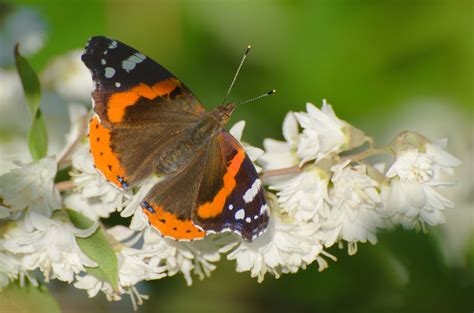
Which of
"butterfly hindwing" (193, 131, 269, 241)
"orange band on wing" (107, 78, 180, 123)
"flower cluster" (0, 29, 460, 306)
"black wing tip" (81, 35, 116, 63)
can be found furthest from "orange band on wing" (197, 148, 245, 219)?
"black wing tip" (81, 35, 116, 63)

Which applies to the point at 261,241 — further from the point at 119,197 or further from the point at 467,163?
the point at 467,163

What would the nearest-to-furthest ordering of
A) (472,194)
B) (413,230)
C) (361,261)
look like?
(413,230)
(472,194)
(361,261)

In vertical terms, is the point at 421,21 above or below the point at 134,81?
above

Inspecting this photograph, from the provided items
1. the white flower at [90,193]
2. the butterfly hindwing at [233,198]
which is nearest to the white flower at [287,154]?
the butterfly hindwing at [233,198]

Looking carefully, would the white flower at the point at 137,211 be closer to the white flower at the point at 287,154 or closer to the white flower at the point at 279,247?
the white flower at the point at 279,247

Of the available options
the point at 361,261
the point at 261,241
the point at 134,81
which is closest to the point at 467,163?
the point at 361,261

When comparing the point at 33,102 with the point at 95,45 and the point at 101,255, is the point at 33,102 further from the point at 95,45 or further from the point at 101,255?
the point at 101,255

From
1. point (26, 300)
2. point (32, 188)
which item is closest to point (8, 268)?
point (26, 300)
